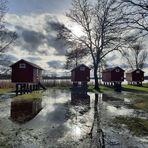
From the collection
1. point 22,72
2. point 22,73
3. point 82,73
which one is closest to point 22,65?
point 22,72

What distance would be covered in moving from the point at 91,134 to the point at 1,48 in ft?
95.7

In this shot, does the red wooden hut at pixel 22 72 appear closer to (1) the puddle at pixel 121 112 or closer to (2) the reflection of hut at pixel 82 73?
(2) the reflection of hut at pixel 82 73

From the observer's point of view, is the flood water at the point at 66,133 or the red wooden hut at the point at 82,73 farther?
the red wooden hut at the point at 82,73

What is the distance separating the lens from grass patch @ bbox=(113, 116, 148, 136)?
9.79 meters

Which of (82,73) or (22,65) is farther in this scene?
(82,73)

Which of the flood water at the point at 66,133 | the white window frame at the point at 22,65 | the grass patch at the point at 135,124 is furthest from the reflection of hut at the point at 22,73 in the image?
the grass patch at the point at 135,124

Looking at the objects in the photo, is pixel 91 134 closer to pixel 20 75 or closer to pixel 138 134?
pixel 138 134

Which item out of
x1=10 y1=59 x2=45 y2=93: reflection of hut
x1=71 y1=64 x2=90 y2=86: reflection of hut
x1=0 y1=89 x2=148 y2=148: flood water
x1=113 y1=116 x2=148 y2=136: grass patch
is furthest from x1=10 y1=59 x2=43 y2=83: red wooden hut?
x1=113 y1=116 x2=148 y2=136: grass patch

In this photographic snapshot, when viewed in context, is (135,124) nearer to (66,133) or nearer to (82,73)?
(66,133)

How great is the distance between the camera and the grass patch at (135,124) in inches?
385

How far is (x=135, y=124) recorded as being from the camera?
11398mm

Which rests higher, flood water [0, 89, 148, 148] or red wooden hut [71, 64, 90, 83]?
red wooden hut [71, 64, 90, 83]

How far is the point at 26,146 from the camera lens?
7.68m

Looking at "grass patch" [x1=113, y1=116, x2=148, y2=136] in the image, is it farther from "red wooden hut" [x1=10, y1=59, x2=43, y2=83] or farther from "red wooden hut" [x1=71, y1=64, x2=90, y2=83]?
"red wooden hut" [x1=71, y1=64, x2=90, y2=83]
